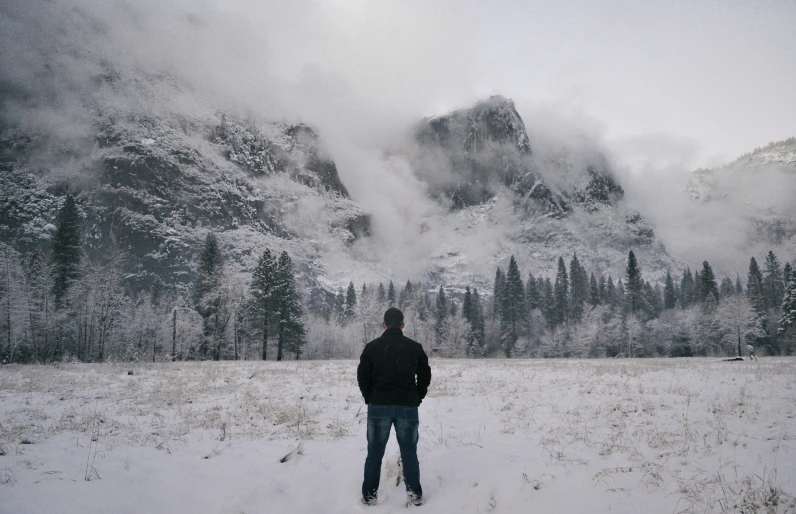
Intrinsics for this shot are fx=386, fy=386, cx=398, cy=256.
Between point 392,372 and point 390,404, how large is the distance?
1.44 ft

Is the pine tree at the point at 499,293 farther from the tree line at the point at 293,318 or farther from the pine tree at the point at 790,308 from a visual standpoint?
the pine tree at the point at 790,308

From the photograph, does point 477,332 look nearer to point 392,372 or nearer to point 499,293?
point 499,293

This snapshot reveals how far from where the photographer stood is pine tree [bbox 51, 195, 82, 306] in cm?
4509

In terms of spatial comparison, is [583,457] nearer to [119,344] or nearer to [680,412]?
[680,412]

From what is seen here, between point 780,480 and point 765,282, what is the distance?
125 m

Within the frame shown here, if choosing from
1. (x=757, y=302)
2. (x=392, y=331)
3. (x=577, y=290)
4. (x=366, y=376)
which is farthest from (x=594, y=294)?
(x=366, y=376)

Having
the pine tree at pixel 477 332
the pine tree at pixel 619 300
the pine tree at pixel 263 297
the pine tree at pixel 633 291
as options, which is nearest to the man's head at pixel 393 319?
the pine tree at pixel 263 297

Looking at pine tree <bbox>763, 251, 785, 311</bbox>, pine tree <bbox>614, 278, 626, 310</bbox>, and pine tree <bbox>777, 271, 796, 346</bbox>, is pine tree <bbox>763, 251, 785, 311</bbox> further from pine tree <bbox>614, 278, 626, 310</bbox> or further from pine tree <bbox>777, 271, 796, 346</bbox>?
pine tree <bbox>777, 271, 796, 346</bbox>

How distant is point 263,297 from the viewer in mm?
47688

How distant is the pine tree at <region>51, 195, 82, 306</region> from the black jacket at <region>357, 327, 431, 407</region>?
53733 mm

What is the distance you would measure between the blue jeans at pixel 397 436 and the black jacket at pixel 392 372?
0.37 feet

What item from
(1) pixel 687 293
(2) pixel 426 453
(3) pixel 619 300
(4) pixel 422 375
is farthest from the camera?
Result: (1) pixel 687 293

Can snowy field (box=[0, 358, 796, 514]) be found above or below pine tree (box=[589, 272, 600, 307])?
below

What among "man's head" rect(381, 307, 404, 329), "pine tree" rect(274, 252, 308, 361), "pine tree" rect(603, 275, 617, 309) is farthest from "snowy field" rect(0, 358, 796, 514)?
"pine tree" rect(603, 275, 617, 309)
